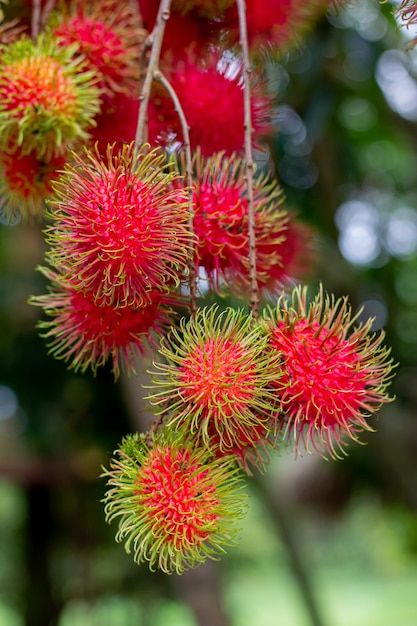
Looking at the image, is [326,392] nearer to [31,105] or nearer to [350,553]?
[31,105]

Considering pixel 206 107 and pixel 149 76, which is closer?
pixel 149 76

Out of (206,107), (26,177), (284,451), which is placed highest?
(206,107)

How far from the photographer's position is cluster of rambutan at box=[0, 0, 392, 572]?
0.58 m

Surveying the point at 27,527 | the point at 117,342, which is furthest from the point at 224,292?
the point at 27,527

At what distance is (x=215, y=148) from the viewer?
793 mm

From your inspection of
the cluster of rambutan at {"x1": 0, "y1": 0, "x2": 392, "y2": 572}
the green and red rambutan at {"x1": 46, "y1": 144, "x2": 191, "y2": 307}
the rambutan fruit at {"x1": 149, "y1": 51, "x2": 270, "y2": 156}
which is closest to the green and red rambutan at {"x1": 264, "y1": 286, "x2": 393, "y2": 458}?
the cluster of rambutan at {"x1": 0, "y1": 0, "x2": 392, "y2": 572}

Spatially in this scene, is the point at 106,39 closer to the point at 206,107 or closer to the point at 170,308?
the point at 206,107

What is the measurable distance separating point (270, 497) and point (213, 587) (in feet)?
2.51

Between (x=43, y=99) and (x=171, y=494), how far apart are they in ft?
1.26

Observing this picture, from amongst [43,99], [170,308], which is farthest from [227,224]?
[43,99]

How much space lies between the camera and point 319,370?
595 mm

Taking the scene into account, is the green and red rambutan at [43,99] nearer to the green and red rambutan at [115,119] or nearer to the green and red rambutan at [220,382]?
the green and red rambutan at [115,119]

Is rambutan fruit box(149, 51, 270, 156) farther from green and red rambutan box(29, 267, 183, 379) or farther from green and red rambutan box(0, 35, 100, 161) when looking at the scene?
green and red rambutan box(29, 267, 183, 379)

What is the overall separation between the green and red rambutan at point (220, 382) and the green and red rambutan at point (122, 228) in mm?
52
